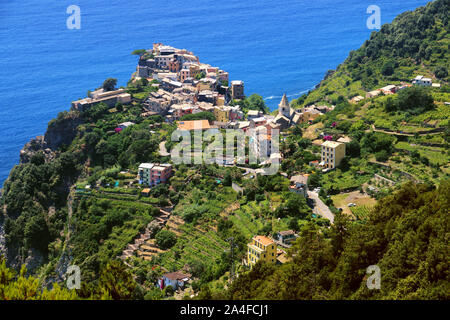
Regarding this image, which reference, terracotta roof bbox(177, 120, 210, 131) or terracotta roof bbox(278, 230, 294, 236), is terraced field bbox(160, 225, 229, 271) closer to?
terracotta roof bbox(278, 230, 294, 236)

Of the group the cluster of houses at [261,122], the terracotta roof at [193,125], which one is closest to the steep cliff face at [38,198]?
the terracotta roof at [193,125]

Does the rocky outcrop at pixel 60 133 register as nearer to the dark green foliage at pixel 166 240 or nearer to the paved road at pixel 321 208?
the dark green foliage at pixel 166 240

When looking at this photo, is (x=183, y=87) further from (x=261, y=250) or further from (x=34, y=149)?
(x=261, y=250)

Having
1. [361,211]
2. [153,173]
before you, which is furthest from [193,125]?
[361,211]

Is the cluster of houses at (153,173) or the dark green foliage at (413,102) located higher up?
the dark green foliage at (413,102)

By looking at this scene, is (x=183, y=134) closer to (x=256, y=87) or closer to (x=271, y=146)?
(x=271, y=146)

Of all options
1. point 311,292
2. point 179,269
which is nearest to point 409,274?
point 311,292
